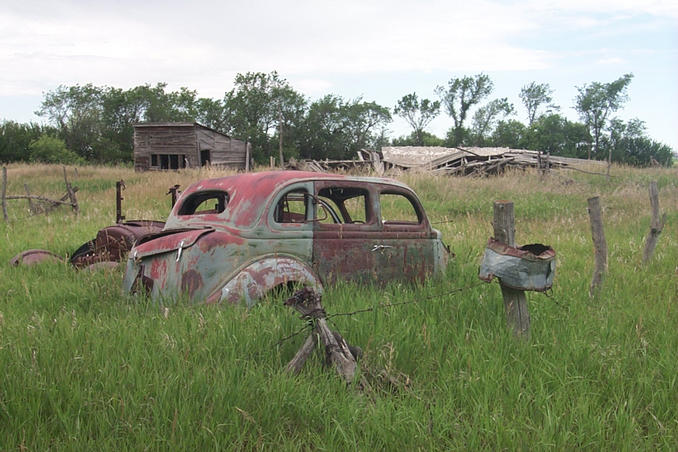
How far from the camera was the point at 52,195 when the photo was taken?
1830cm

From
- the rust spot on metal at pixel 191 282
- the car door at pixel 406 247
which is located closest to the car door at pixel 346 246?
the car door at pixel 406 247

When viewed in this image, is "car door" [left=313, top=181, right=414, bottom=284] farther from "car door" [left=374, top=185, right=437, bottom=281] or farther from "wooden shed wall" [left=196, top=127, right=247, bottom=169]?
"wooden shed wall" [left=196, top=127, right=247, bottom=169]

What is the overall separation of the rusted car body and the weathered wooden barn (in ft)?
91.3

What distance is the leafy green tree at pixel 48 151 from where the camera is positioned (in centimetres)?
4831

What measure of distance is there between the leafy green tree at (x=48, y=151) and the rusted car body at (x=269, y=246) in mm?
50303

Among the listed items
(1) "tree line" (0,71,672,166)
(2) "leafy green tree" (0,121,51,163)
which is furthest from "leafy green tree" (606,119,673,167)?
(2) "leafy green tree" (0,121,51,163)

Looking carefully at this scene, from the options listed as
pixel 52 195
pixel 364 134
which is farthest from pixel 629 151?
pixel 52 195

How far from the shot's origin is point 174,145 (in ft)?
109

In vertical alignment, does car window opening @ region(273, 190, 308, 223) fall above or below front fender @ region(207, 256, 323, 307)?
above

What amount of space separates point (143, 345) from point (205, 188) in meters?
2.53

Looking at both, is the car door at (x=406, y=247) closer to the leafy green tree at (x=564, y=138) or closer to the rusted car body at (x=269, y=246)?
A: the rusted car body at (x=269, y=246)

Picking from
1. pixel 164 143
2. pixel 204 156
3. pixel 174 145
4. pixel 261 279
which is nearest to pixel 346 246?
pixel 261 279

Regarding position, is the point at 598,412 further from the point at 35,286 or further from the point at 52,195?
the point at 52,195

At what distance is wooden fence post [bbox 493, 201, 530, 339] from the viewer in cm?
348
